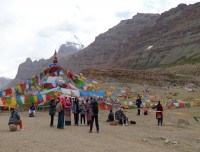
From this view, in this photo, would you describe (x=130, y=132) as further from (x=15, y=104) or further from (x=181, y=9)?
(x=181, y=9)

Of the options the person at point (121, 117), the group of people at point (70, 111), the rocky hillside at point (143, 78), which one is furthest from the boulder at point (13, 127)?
the rocky hillside at point (143, 78)

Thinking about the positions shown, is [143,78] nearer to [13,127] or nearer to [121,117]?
[121,117]

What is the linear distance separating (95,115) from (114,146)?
330 centimetres

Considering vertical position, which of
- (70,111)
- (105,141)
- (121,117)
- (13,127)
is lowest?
(105,141)

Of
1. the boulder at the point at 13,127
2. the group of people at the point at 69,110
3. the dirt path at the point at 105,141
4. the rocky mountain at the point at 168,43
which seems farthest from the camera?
the rocky mountain at the point at 168,43

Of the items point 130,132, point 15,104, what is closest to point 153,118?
point 130,132

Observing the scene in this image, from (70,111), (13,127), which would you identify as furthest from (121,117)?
(13,127)

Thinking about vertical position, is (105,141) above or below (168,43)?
below

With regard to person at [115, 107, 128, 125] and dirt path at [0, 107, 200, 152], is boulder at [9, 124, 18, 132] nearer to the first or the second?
dirt path at [0, 107, 200, 152]

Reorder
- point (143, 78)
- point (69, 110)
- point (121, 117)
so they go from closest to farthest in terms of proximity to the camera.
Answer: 1. point (69, 110)
2. point (121, 117)
3. point (143, 78)

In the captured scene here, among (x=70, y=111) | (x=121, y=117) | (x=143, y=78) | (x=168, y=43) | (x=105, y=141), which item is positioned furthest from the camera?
(x=168, y=43)

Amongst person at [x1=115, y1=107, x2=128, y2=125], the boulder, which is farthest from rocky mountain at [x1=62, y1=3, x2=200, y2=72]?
the boulder

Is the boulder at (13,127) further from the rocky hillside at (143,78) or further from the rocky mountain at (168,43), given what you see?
the rocky mountain at (168,43)

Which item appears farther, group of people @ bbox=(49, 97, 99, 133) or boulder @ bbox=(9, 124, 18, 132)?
boulder @ bbox=(9, 124, 18, 132)
